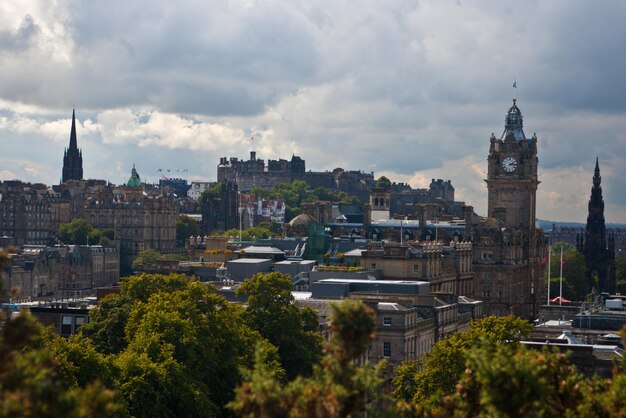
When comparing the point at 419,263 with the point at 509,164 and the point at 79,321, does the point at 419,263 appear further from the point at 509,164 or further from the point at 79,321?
the point at 509,164

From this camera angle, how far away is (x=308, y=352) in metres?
88.4

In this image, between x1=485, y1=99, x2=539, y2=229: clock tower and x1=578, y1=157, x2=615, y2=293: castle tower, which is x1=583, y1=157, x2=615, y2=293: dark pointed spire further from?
x1=485, y1=99, x2=539, y2=229: clock tower

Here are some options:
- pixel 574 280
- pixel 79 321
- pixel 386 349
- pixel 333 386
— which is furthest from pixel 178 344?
pixel 574 280

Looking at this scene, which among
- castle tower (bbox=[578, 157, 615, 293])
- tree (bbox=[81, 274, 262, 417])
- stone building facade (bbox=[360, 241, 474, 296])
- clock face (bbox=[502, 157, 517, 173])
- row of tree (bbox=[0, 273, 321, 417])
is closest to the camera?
row of tree (bbox=[0, 273, 321, 417])

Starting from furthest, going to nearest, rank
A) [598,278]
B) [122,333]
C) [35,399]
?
[598,278]
[122,333]
[35,399]

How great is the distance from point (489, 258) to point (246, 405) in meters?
128

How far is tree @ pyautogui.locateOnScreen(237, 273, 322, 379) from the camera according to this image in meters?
88.2

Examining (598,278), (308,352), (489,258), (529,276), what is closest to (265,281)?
(308,352)

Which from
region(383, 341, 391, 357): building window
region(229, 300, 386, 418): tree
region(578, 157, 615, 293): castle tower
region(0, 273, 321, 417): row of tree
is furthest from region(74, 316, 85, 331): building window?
region(578, 157, 615, 293): castle tower

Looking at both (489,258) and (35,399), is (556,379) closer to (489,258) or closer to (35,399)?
(35,399)

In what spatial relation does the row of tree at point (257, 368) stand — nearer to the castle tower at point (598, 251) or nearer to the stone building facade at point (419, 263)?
the stone building facade at point (419, 263)

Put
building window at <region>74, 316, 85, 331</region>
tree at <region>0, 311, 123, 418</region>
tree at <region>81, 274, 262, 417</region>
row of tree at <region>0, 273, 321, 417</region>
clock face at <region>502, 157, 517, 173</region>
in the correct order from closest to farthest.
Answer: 1. tree at <region>0, 311, 123, 418</region>
2. row of tree at <region>0, 273, 321, 417</region>
3. tree at <region>81, 274, 262, 417</region>
4. building window at <region>74, 316, 85, 331</region>
5. clock face at <region>502, 157, 517, 173</region>

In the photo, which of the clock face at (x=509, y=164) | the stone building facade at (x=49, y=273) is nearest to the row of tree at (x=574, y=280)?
the clock face at (x=509, y=164)

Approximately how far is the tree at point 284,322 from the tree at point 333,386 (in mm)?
50313
